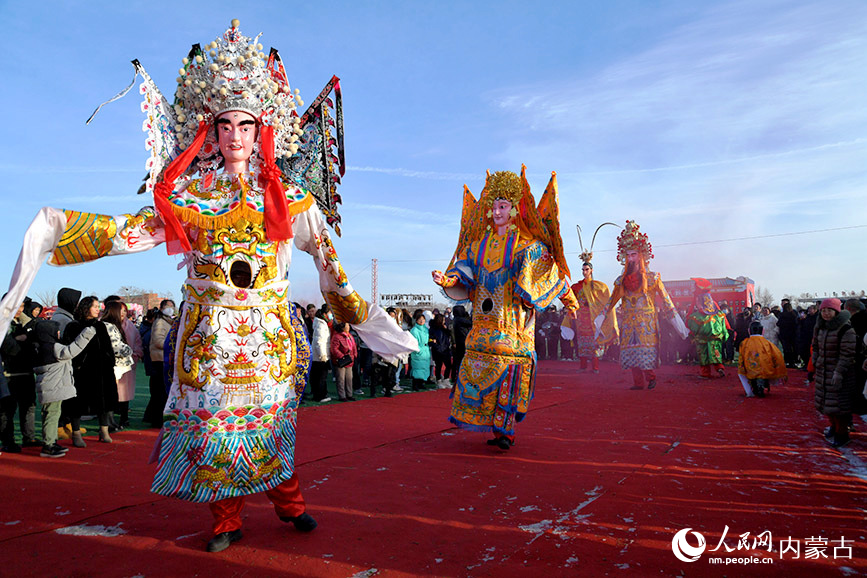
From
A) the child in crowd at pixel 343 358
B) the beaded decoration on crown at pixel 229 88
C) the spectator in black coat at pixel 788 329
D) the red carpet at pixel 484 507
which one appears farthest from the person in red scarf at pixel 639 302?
the beaded decoration on crown at pixel 229 88

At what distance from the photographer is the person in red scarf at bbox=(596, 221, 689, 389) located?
9445 mm

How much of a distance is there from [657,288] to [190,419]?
27.8 feet

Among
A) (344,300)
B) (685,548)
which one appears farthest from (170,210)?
(685,548)

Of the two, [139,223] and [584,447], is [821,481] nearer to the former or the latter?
[584,447]

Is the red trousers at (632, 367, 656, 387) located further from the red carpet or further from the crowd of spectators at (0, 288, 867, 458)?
the red carpet

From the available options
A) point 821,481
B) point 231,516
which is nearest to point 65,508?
point 231,516

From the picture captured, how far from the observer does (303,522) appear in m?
3.14

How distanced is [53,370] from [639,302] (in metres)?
8.42

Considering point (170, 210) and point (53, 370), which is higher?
point (170, 210)

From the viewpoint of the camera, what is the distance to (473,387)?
5.26 meters

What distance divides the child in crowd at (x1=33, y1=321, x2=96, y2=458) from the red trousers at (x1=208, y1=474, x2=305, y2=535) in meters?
3.50

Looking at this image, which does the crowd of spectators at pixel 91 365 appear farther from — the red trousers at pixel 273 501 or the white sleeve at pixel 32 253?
the white sleeve at pixel 32 253

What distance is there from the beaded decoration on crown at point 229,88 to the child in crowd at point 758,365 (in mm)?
7902

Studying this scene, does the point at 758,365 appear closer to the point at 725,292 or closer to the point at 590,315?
the point at 590,315
